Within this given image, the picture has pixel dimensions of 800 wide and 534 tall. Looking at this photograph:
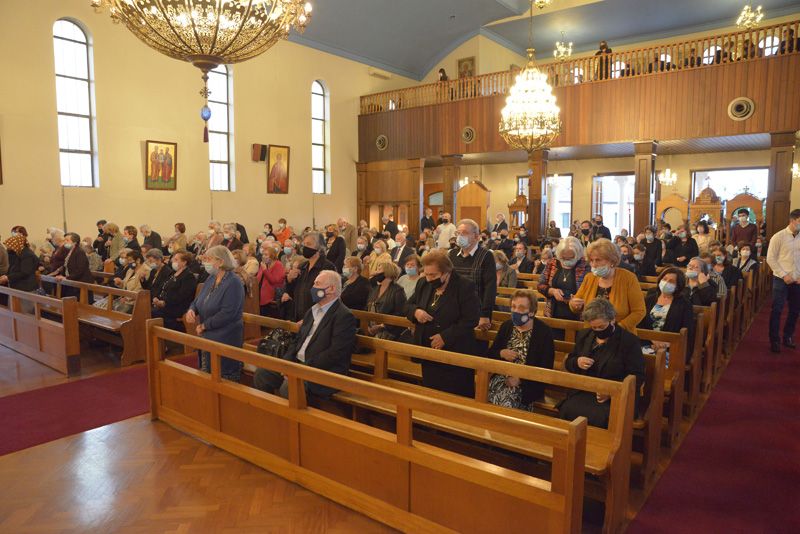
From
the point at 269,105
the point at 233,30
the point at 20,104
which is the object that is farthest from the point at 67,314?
the point at 269,105

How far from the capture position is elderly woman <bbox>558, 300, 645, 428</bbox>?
3.20 metres

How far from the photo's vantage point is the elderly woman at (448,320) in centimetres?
365

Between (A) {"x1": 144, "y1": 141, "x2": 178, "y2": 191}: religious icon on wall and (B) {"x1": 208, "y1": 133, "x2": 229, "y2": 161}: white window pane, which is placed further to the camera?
(B) {"x1": 208, "y1": 133, "x2": 229, "y2": 161}: white window pane

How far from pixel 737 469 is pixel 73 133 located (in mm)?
13273

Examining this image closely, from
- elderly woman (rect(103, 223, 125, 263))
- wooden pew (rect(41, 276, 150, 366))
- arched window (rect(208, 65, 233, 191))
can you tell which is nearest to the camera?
wooden pew (rect(41, 276, 150, 366))

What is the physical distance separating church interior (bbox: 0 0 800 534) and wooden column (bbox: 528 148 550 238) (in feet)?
0.30

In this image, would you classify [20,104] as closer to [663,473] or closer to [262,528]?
[262,528]

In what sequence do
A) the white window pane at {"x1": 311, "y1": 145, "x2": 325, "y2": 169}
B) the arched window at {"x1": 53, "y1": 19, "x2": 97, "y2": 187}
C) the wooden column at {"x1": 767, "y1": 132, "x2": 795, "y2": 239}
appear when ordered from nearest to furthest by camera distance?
1. the wooden column at {"x1": 767, "y1": 132, "x2": 795, "y2": 239}
2. the arched window at {"x1": 53, "y1": 19, "x2": 97, "y2": 187}
3. the white window pane at {"x1": 311, "y1": 145, "x2": 325, "y2": 169}

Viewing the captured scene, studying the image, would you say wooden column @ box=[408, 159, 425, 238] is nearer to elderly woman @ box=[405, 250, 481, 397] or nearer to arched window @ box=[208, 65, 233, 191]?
arched window @ box=[208, 65, 233, 191]

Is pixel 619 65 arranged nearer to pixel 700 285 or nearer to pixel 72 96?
pixel 700 285

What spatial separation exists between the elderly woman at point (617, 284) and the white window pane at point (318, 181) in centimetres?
1420

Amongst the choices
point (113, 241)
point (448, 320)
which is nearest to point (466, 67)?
point (113, 241)

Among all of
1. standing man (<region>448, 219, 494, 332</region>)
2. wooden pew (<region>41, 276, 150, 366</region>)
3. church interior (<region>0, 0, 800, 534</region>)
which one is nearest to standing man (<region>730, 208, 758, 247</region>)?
church interior (<region>0, 0, 800, 534</region>)

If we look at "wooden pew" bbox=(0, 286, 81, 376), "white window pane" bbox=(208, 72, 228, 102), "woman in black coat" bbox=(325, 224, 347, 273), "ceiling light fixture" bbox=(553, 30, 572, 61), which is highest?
"ceiling light fixture" bbox=(553, 30, 572, 61)
